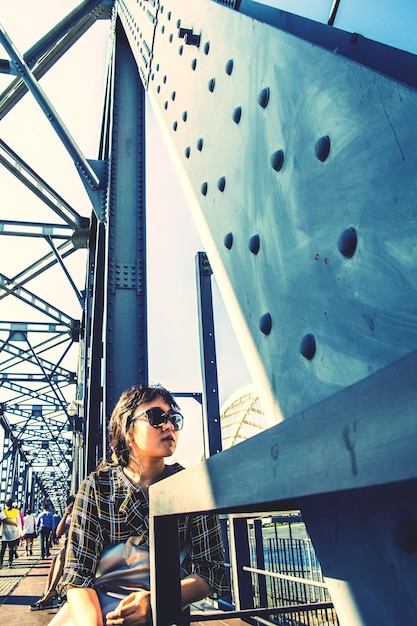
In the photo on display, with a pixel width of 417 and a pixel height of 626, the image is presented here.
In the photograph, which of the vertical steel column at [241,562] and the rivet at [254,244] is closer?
the rivet at [254,244]

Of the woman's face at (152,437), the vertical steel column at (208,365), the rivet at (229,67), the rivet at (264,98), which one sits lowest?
the woman's face at (152,437)

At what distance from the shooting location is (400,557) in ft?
1.87

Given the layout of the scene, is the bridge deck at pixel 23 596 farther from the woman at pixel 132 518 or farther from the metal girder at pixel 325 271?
the metal girder at pixel 325 271

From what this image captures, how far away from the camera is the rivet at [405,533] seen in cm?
56

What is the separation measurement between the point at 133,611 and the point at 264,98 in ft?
4.52

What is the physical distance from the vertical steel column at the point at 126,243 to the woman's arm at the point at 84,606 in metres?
2.81

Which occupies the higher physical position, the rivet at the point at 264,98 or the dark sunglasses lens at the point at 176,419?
the rivet at the point at 264,98

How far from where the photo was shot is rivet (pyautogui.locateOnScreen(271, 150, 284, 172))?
94 centimetres

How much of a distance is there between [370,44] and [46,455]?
48404 mm

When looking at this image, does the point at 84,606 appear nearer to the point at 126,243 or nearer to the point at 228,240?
the point at 228,240

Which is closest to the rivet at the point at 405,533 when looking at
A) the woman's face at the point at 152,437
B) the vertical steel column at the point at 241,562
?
the woman's face at the point at 152,437

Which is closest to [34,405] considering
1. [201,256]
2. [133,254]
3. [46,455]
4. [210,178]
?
[46,455]

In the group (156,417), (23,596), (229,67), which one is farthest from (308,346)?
(23,596)

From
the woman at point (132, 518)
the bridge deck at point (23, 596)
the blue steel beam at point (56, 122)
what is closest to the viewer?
the woman at point (132, 518)
